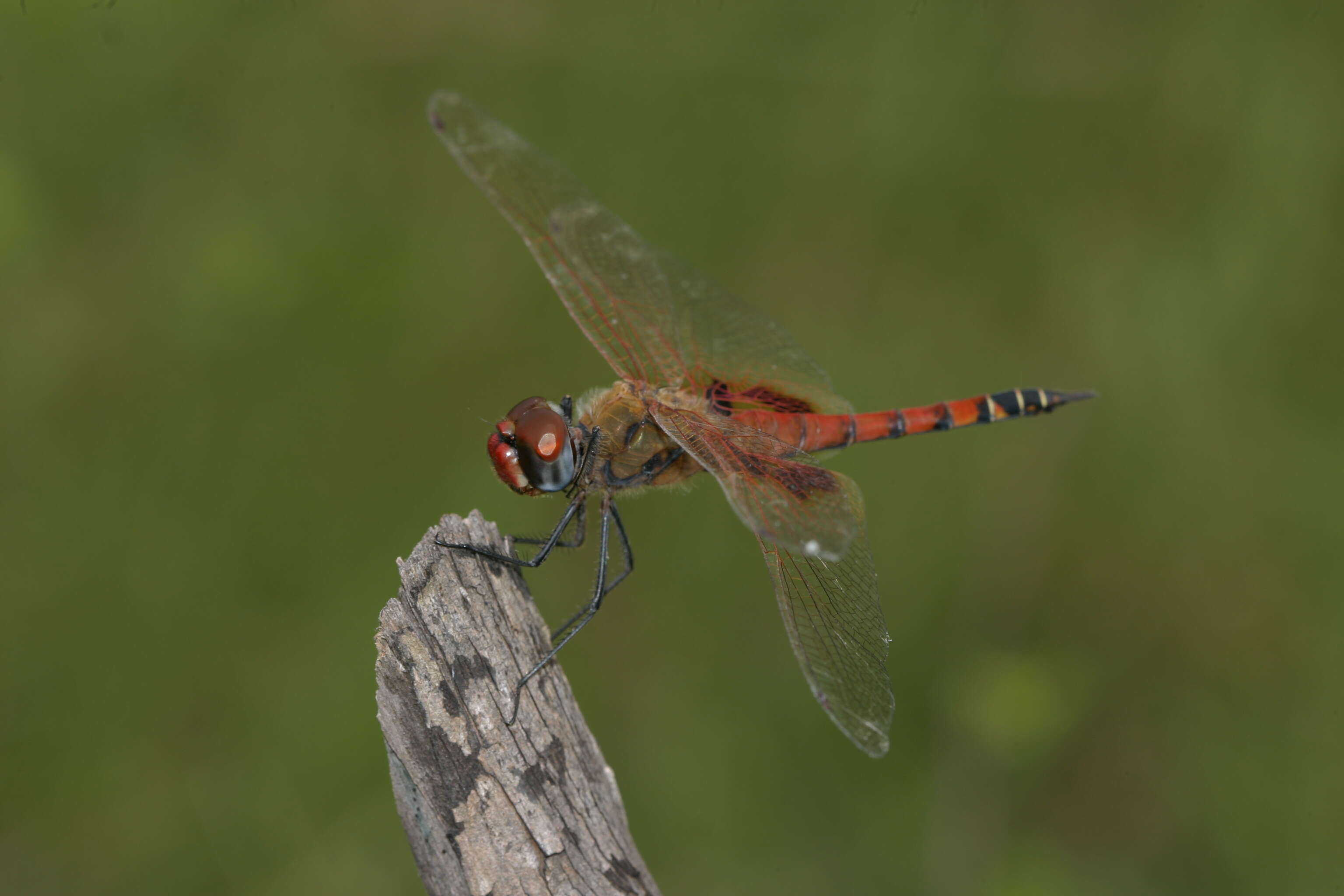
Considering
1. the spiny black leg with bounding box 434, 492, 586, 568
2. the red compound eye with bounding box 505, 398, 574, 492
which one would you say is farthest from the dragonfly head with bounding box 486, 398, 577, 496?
the spiny black leg with bounding box 434, 492, 586, 568

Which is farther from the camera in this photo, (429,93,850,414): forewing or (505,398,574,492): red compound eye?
(429,93,850,414): forewing

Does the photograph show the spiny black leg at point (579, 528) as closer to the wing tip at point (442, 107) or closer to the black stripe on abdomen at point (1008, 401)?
the wing tip at point (442, 107)

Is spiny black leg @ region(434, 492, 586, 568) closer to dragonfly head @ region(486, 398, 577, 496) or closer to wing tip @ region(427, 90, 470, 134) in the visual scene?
dragonfly head @ region(486, 398, 577, 496)

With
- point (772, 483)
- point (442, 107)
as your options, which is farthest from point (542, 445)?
point (442, 107)

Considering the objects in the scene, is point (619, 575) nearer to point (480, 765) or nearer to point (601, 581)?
point (601, 581)

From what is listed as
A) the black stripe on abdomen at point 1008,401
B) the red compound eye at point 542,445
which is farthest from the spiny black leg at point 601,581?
the black stripe on abdomen at point 1008,401

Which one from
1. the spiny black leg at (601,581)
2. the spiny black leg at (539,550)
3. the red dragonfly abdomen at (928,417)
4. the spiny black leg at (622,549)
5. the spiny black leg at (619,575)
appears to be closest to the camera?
the spiny black leg at (539,550)

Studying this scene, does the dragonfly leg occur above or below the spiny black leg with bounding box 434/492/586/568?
below
